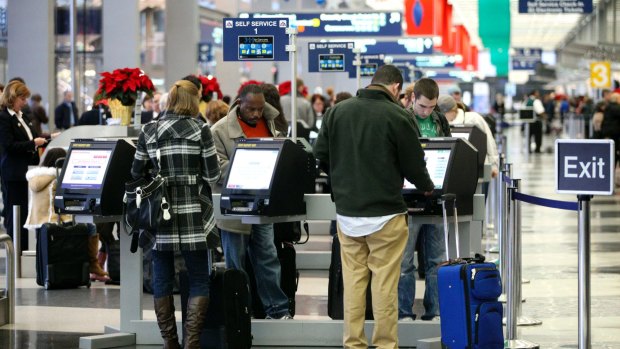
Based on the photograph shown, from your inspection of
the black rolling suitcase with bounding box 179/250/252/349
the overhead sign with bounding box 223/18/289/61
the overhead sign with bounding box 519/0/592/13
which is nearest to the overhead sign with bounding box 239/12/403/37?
the overhead sign with bounding box 519/0/592/13

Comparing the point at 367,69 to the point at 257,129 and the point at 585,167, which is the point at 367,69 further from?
the point at 585,167

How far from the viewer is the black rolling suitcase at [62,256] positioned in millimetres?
10570

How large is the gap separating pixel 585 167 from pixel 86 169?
10.5 ft

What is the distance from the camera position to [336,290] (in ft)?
26.2

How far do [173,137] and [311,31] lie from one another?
15.5 m

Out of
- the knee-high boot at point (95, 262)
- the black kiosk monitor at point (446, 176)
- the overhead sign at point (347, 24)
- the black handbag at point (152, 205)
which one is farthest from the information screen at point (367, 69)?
the black handbag at point (152, 205)

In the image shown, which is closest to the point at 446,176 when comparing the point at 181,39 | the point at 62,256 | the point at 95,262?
the point at 62,256

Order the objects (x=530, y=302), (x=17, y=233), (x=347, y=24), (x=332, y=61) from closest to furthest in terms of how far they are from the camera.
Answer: (x=530, y=302) < (x=17, y=233) < (x=332, y=61) < (x=347, y=24)

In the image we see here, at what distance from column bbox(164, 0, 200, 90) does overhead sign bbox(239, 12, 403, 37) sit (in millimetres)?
4223

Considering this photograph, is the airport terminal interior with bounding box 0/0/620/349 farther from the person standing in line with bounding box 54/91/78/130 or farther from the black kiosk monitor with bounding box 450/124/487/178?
the person standing in line with bounding box 54/91/78/130

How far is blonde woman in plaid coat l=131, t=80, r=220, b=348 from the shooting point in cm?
718

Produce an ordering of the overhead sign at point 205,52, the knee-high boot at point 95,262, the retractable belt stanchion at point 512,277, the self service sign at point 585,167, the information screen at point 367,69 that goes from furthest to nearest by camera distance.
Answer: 1. the overhead sign at point 205,52
2. the information screen at point 367,69
3. the knee-high boot at point 95,262
4. the retractable belt stanchion at point 512,277
5. the self service sign at point 585,167

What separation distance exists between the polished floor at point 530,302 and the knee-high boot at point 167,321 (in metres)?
0.87

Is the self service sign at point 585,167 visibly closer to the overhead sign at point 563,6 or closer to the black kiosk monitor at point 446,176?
the black kiosk monitor at point 446,176
